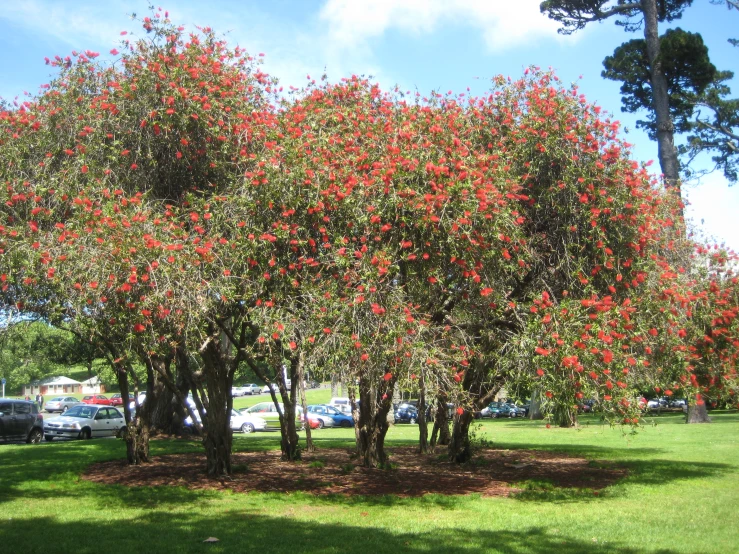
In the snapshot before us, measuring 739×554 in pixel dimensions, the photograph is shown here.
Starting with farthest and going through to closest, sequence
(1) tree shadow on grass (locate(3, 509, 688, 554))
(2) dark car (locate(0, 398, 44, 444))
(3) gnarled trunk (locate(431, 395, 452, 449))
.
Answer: (2) dark car (locate(0, 398, 44, 444)) → (3) gnarled trunk (locate(431, 395, 452, 449)) → (1) tree shadow on grass (locate(3, 509, 688, 554))

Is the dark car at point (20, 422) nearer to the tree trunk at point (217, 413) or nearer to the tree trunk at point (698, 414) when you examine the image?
the tree trunk at point (217, 413)

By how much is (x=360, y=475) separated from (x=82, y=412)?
53.0 ft

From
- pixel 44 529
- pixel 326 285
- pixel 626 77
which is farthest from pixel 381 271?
pixel 626 77

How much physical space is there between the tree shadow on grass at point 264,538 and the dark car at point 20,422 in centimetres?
1437

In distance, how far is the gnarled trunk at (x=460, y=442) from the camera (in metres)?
14.2

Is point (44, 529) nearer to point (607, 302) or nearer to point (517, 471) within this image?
point (607, 302)

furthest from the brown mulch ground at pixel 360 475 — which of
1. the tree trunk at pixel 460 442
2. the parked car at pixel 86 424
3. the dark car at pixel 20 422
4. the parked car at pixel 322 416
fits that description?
the parked car at pixel 322 416

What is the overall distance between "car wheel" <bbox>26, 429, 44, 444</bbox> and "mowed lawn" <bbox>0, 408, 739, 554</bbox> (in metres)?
9.02

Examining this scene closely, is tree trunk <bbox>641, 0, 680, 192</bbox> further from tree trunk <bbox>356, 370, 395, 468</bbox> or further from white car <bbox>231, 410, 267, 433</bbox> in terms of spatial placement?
white car <bbox>231, 410, 267, 433</bbox>

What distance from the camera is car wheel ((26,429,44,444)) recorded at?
21106 mm

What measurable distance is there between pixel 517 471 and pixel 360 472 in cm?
342

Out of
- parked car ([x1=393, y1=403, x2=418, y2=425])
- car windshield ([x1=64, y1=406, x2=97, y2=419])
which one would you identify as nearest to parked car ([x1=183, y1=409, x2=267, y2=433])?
car windshield ([x1=64, y1=406, x2=97, y2=419])

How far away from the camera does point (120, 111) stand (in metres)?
10.0

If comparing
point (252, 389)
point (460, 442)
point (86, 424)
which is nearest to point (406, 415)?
point (86, 424)
